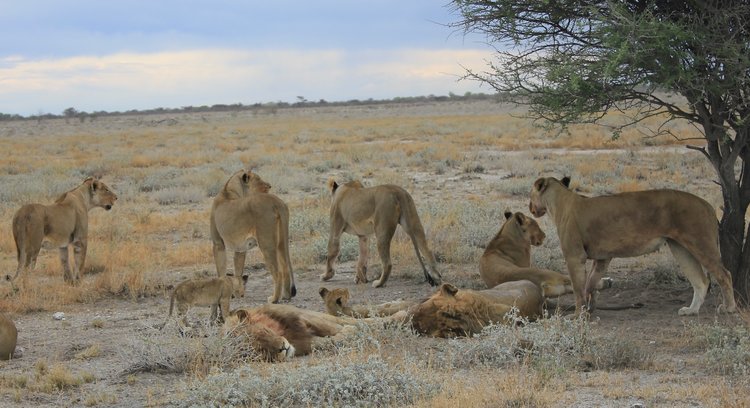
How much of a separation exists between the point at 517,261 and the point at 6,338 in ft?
19.9

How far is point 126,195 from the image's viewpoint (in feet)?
74.3

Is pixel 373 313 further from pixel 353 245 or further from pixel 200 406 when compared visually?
pixel 353 245

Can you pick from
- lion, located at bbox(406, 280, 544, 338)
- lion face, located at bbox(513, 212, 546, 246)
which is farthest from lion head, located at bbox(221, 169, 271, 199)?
lion, located at bbox(406, 280, 544, 338)

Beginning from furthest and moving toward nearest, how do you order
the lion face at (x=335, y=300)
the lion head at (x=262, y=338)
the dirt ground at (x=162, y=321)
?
1. the lion face at (x=335, y=300)
2. the lion head at (x=262, y=338)
3. the dirt ground at (x=162, y=321)

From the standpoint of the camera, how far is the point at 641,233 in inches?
373

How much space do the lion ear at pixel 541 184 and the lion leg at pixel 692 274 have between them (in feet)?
5.20

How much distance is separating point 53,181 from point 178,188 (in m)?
4.61

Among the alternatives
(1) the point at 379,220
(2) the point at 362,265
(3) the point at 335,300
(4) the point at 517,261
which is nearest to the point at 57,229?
(2) the point at 362,265

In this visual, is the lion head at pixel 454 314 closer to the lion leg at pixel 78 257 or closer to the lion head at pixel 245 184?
the lion head at pixel 245 184

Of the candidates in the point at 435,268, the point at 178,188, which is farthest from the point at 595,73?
the point at 178,188

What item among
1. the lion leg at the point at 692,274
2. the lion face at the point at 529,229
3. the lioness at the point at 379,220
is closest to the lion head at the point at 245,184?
the lioness at the point at 379,220

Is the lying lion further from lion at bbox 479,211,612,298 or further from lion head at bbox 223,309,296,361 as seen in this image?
Result: lion at bbox 479,211,612,298

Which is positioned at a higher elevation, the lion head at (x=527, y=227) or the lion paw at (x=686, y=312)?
the lion head at (x=527, y=227)

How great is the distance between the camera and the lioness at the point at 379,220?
11891mm
